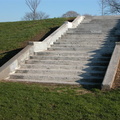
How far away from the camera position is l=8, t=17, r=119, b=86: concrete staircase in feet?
23.8

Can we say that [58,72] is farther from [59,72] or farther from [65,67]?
[65,67]

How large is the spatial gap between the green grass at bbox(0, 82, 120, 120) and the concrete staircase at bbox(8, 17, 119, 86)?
101 centimetres

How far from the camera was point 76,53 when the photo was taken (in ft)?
29.5

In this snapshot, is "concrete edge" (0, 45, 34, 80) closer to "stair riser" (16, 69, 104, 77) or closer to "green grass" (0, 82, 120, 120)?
"stair riser" (16, 69, 104, 77)

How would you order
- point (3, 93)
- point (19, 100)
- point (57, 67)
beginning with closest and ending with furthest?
point (19, 100) → point (3, 93) → point (57, 67)

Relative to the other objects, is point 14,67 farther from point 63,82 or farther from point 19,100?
point 19,100

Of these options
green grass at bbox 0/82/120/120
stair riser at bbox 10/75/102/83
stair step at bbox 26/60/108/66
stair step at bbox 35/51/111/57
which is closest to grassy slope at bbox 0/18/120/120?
green grass at bbox 0/82/120/120

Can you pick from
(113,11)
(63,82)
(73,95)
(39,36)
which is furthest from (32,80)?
(113,11)

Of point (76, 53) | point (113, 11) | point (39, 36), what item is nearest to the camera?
point (76, 53)

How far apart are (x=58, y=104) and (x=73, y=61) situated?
346 cm

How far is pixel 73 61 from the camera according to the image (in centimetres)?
837

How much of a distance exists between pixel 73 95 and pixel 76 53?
11.6 feet

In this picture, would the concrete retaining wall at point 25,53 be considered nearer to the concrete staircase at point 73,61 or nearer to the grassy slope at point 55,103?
the concrete staircase at point 73,61

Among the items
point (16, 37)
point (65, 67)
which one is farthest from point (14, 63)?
point (16, 37)
